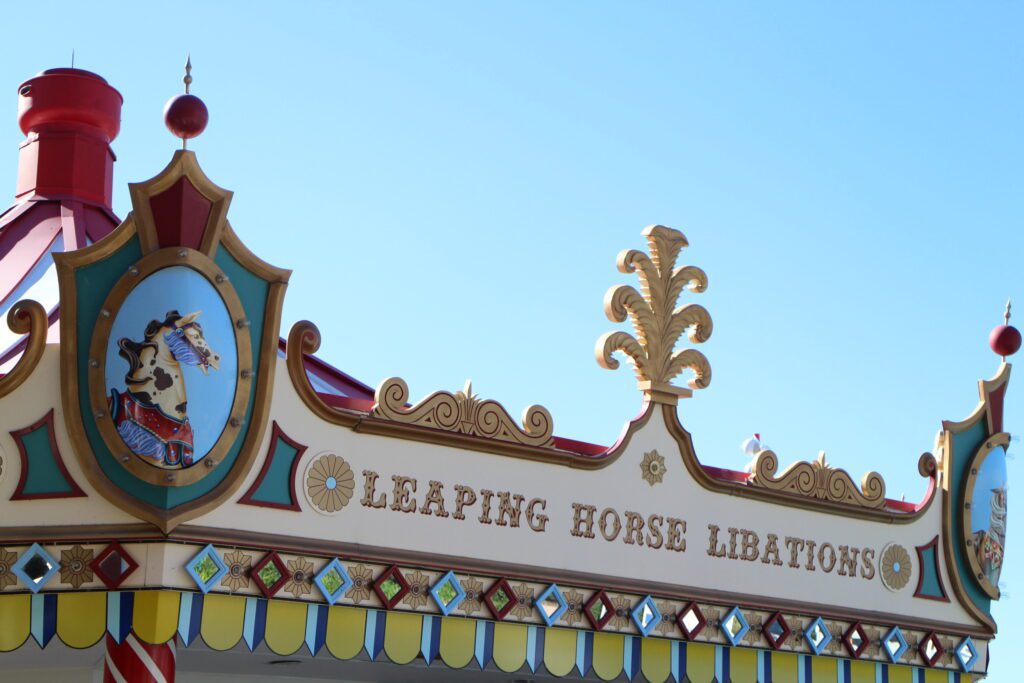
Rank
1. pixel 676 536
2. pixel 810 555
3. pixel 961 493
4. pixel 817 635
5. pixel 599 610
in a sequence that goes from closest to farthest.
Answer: pixel 599 610, pixel 676 536, pixel 817 635, pixel 810 555, pixel 961 493

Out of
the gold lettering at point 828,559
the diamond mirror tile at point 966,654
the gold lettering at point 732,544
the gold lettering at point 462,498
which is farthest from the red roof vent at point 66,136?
the diamond mirror tile at point 966,654

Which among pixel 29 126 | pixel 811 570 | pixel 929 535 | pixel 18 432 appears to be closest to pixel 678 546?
pixel 811 570

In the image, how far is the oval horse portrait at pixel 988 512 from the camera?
12.0 m

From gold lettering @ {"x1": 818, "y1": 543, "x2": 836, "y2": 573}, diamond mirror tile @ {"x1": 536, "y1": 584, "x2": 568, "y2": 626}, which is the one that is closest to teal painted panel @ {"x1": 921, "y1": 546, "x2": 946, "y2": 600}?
gold lettering @ {"x1": 818, "y1": 543, "x2": 836, "y2": 573}

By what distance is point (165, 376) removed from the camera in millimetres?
8297

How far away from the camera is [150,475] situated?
8.18m

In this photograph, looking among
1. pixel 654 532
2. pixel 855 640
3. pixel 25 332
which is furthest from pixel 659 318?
pixel 25 332

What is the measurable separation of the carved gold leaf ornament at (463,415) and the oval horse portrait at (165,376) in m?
0.96

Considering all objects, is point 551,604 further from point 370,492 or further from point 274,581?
point 274,581

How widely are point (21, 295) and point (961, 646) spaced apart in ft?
23.1

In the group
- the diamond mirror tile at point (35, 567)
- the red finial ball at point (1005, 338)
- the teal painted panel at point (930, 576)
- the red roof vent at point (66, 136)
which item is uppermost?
the red roof vent at point (66, 136)

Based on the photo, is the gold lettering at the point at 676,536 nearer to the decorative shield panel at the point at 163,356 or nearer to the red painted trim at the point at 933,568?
the red painted trim at the point at 933,568

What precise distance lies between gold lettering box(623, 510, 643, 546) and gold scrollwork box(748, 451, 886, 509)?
106cm

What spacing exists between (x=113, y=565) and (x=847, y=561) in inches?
→ 211
